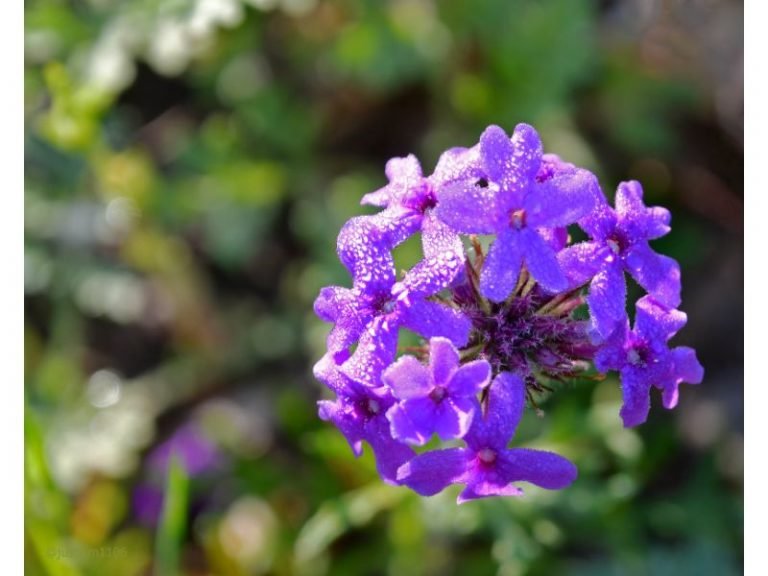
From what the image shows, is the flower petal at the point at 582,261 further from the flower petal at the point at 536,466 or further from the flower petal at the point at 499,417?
the flower petal at the point at 536,466

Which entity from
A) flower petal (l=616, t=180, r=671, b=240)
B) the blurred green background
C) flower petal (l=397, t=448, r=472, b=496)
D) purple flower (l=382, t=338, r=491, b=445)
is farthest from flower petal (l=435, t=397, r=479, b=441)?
the blurred green background

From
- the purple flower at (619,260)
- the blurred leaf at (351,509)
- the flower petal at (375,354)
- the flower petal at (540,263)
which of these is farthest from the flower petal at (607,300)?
the blurred leaf at (351,509)

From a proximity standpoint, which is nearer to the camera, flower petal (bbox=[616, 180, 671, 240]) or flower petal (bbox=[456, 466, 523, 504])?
flower petal (bbox=[456, 466, 523, 504])

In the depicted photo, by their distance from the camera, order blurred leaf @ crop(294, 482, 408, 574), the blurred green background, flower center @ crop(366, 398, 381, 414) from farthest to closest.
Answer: the blurred green background < blurred leaf @ crop(294, 482, 408, 574) < flower center @ crop(366, 398, 381, 414)

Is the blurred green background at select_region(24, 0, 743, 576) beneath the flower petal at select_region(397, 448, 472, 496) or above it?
above

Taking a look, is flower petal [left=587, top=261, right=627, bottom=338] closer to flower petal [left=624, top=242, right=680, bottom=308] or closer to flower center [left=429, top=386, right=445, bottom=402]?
flower petal [left=624, top=242, right=680, bottom=308]

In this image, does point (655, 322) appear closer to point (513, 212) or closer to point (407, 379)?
point (513, 212)

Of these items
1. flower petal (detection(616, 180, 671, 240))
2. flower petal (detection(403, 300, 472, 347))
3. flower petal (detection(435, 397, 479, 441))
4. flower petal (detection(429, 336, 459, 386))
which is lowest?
flower petal (detection(435, 397, 479, 441))
